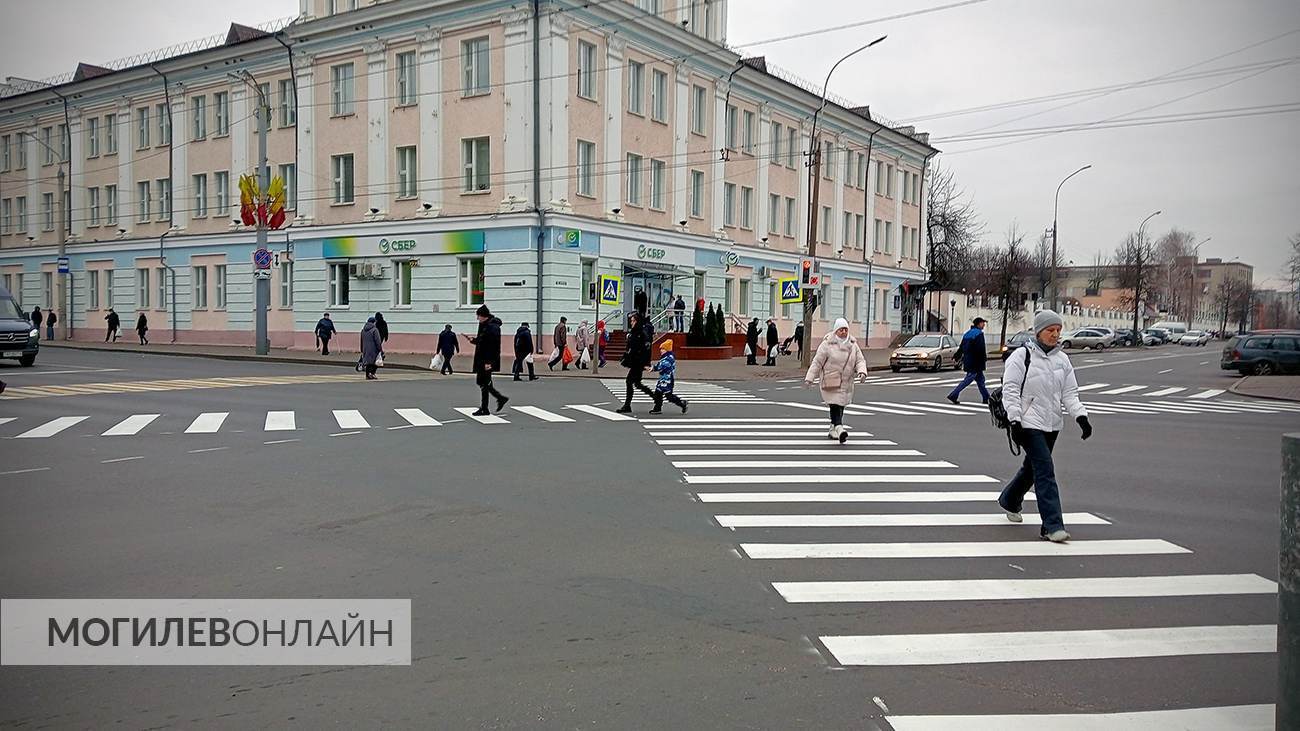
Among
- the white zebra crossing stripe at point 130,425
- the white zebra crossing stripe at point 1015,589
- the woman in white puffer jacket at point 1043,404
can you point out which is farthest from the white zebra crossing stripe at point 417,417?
the white zebra crossing stripe at point 1015,589

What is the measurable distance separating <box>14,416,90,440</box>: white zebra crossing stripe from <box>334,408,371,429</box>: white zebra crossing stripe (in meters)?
3.94

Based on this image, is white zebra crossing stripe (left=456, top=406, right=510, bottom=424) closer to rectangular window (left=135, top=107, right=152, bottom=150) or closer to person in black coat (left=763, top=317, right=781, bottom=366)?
person in black coat (left=763, top=317, right=781, bottom=366)

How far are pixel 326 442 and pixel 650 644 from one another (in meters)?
9.36

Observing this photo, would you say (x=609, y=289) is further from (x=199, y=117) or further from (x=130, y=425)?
(x=199, y=117)

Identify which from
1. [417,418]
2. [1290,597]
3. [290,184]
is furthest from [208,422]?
[290,184]

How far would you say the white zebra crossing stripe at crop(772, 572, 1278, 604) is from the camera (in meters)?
6.20

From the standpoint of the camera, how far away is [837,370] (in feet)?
46.7

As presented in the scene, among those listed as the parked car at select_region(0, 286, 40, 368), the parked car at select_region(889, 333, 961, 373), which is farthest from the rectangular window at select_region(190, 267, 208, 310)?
the parked car at select_region(889, 333, 961, 373)

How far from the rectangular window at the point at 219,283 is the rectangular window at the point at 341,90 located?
35.2ft

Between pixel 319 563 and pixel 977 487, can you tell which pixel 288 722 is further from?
pixel 977 487

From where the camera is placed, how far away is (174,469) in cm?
1105

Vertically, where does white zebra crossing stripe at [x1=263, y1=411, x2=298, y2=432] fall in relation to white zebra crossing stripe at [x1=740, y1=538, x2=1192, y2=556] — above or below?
below

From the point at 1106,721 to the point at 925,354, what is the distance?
116 ft

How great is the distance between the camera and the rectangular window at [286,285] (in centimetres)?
4278
